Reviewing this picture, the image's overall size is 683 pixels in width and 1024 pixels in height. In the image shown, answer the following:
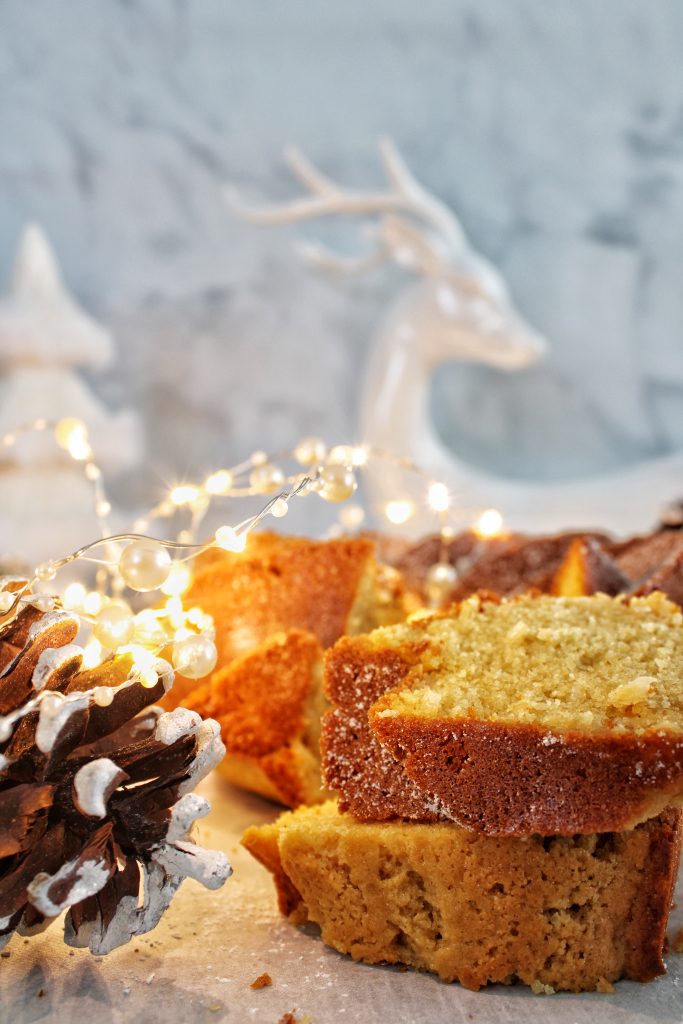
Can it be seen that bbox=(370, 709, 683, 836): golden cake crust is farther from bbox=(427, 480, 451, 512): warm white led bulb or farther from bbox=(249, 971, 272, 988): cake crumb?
bbox=(427, 480, 451, 512): warm white led bulb

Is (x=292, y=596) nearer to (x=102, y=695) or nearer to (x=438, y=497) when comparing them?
(x=438, y=497)

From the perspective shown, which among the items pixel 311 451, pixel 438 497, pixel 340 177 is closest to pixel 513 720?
pixel 438 497

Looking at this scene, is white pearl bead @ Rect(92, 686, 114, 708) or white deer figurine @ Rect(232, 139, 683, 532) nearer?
white pearl bead @ Rect(92, 686, 114, 708)

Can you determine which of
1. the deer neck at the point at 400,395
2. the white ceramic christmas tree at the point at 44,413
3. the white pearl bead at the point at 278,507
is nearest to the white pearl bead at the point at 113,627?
the white pearl bead at the point at 278,507

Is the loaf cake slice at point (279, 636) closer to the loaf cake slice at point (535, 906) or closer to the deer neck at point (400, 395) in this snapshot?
the loaf cake slice at point (535, 906)

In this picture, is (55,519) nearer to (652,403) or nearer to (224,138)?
(224,138)

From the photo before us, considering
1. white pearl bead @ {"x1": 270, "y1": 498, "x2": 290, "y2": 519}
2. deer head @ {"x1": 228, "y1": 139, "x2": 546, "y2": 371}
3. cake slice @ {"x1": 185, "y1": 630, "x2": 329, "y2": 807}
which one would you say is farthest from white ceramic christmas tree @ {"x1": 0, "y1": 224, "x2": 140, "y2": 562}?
white pearl bead @ {"x1": 270, "y1": 498, "x2": 290, "y2": 519}
